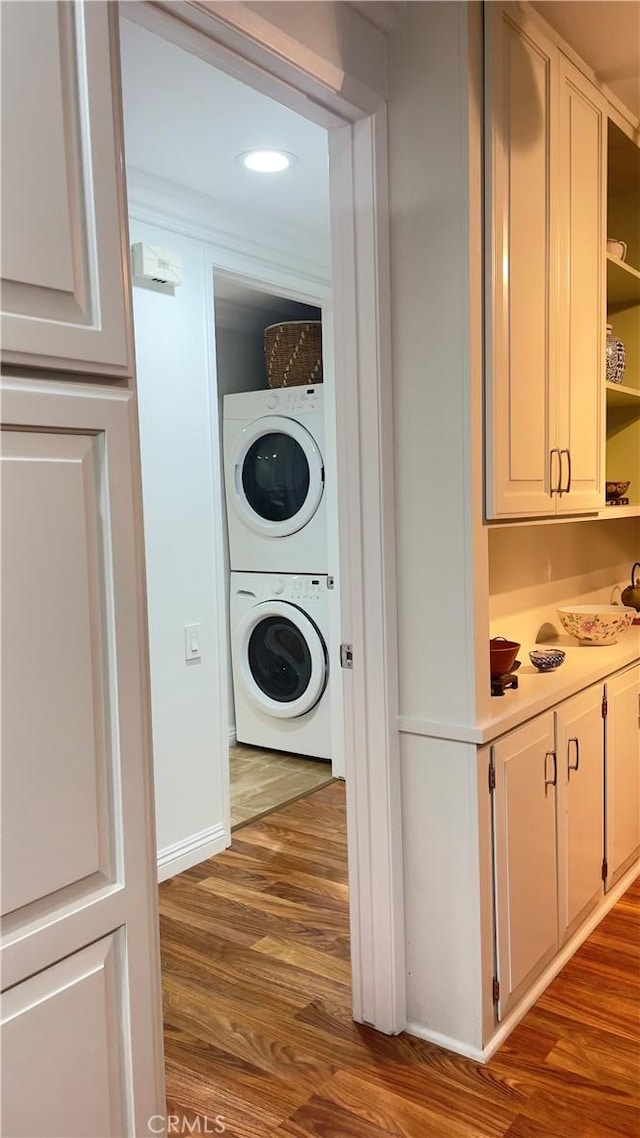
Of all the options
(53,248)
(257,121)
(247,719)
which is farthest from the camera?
(247,719)

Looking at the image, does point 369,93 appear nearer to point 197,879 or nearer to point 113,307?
point 113,307

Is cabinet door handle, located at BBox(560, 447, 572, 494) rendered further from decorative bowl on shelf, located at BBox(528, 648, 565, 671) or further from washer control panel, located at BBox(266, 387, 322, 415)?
washer control panel, located at BBox(266, 387, 322, 415)

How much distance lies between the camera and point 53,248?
109 centimetres

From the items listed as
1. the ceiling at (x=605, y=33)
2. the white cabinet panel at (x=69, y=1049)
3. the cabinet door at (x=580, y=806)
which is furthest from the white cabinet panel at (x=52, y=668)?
the ceiling at (x=605, y=33)

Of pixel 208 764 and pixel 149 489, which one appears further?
pixel 208 764

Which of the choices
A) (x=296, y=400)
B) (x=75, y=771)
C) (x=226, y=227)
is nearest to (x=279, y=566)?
(x=296, y=400)

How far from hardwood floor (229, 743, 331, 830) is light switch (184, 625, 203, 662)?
2.70 ft

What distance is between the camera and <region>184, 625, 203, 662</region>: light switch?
3.08 metres

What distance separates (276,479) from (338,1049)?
106 inches

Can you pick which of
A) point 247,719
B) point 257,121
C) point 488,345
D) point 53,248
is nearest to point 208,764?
point 247,719

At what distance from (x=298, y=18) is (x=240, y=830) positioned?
280cm

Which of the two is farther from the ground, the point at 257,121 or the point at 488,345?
the point at 257,121

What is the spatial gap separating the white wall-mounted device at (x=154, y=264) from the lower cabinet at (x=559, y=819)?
1.89 meters

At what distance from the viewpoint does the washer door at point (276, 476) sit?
4.00 metres
